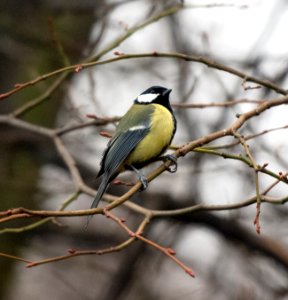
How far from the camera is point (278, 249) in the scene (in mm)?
Result: 4789

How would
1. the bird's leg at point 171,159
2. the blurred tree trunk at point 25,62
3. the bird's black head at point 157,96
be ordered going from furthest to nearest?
1. the blurred tree trunk at point 25,62
2. the bird's black head at point 157,96
3. the bird's leg at point 171,159

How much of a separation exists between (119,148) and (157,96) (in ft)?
1.84

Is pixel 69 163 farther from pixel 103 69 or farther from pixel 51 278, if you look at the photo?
pixel 51 278

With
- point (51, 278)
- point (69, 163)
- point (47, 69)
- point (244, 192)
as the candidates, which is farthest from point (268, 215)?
point (51, 278)

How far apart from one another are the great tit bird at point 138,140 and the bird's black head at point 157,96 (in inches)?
2.7

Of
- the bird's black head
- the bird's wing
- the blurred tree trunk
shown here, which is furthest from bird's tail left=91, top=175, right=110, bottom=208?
the blurred tree trunk

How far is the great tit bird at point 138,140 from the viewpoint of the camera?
134 inches

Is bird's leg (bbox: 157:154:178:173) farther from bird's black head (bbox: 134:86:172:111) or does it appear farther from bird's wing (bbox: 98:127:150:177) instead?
bird's black head (bbox: 134:86:172:111)

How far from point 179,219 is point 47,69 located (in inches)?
90.9

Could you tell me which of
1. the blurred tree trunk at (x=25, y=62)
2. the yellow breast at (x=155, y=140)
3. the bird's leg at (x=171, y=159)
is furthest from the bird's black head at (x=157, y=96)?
the blurred tree trunk at (x=25, y=62)

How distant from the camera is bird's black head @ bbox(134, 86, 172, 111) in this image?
3.85 metres

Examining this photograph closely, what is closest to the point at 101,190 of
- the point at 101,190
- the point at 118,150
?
the point at 101,190

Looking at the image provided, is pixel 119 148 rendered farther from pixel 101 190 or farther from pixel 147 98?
pixel 147 98

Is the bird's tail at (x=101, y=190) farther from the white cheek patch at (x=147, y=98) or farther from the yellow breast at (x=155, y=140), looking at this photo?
the white cheek patch at (x=147, y=98)
